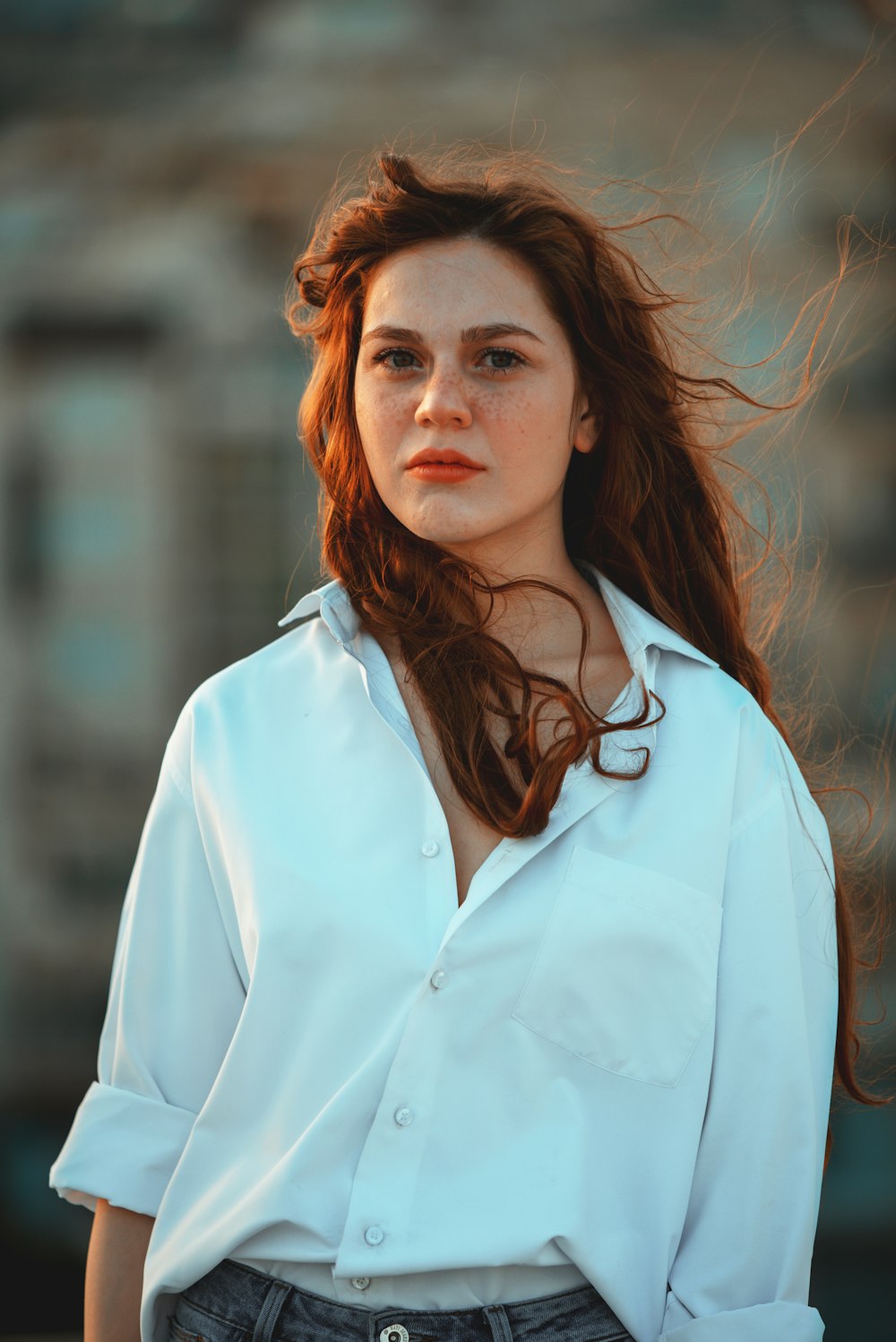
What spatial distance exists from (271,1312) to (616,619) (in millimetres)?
1049

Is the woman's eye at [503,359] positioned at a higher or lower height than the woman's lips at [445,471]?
higher

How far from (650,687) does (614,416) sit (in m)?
0.45

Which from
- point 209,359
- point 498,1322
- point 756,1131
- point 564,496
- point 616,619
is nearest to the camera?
point 498,1322

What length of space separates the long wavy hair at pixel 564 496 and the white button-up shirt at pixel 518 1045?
0.09 m

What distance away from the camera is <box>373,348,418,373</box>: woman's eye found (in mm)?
1909

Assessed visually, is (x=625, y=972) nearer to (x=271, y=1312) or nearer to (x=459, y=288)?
(x=271, y=1312)

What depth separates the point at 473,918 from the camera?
172 cm

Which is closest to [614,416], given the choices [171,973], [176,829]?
[176,829]

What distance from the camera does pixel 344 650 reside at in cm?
200

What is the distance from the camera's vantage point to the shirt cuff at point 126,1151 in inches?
75.1

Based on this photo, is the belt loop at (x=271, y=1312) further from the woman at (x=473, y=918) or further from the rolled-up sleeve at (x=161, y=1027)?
the rolled-up sleeve at (x=161, y=1027)

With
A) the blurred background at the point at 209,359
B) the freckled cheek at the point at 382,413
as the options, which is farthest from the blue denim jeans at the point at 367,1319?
the blurred background at the point at 209,359

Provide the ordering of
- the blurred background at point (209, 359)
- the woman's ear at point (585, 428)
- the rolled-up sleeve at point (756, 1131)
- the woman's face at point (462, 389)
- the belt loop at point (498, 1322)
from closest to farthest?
the belt loop at point (498, 1322)
the rolled-up sleeve at point (756, 1131)
the woman's face at point (462, 389)
the woman's ear at point (585, 428)
the blurred background at point (209, 359)

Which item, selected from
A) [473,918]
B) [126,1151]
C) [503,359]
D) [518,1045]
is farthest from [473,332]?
[126,1151]
